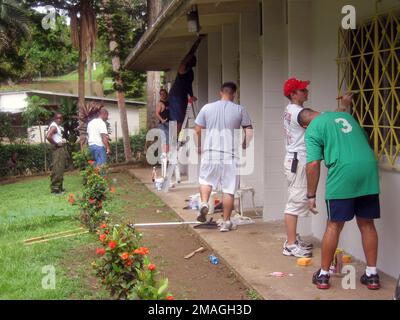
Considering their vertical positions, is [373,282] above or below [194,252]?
above

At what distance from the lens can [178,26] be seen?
31.7ft

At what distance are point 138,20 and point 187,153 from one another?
38.8 feet

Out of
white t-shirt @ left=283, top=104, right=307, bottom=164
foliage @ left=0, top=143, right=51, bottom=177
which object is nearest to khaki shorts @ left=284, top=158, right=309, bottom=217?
white t-shirt @ left=283, top=104, right=307, bottom=164

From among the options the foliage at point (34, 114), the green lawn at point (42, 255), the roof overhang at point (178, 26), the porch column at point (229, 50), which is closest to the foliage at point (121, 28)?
the foliage at point (34, 114)

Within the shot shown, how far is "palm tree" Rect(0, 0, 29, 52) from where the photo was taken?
59.3 feet

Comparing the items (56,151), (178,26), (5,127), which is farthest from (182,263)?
(5,127)

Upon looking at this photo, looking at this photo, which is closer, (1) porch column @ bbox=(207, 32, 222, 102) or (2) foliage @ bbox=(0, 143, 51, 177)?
(1) porch column @ bbox=(207, 32, 222, 102)

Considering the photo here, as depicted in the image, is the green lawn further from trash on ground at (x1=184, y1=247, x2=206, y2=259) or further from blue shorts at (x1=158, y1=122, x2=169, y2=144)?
blue shorts at (x1=158, y1=122, x2=169, y2=144)

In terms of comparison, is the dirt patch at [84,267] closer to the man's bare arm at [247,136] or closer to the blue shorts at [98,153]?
the man's bare arm at [247,136]

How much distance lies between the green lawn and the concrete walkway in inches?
53.0

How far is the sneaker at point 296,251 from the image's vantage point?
6.18 m

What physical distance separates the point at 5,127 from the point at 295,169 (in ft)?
52.3

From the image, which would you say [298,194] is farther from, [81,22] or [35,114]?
[35,114]

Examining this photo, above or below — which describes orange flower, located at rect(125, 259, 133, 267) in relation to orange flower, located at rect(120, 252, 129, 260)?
below
